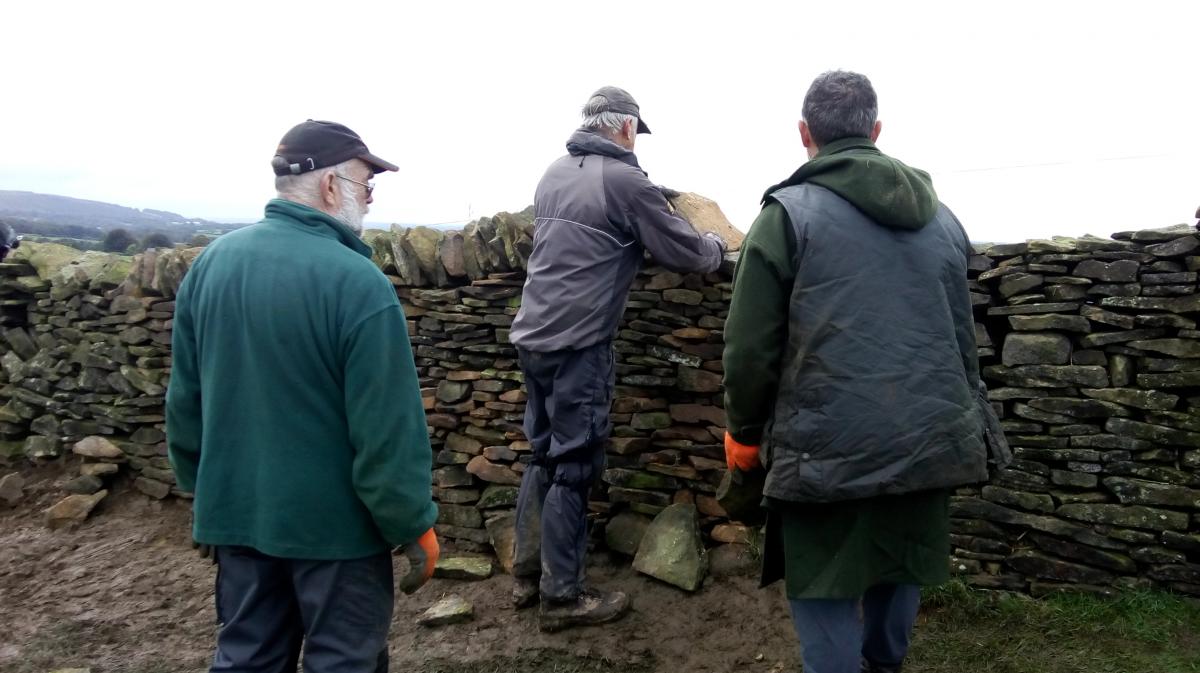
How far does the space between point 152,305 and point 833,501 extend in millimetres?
5766

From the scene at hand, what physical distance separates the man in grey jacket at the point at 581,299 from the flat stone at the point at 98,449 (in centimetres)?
425

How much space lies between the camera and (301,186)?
2.65 m

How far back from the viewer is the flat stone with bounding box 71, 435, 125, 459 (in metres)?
6.76

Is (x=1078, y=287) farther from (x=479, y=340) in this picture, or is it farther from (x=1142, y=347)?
(x=479, y=340)

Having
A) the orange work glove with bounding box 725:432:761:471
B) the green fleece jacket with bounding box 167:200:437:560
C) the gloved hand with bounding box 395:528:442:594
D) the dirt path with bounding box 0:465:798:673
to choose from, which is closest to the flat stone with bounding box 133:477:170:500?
the dirt path with bounding box 0:465:798:673

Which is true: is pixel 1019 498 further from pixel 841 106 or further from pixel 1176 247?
pixel 841 106

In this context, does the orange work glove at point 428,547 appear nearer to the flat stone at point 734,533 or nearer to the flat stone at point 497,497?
the flat stone at point 734,533

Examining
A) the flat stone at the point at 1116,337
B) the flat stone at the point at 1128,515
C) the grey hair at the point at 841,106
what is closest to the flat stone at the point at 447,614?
the flat stone at the point at 1128,515

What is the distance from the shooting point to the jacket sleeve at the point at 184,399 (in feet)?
9.06

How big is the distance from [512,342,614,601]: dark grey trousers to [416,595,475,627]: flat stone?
0.53 m

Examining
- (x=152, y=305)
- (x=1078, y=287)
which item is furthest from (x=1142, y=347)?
(x=152, y=305)

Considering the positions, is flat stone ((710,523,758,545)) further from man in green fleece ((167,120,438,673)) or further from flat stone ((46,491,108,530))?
flat stone ((46,491,108,530))

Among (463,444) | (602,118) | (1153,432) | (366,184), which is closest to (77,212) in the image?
(463,444)

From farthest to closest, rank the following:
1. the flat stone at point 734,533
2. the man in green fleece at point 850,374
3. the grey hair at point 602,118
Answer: the flat stone at point 734,533 → the grey hair at point 602,118 → the man in green fleece at point 850,374
